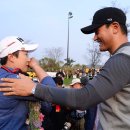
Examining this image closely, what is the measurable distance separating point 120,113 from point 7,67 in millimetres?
1365

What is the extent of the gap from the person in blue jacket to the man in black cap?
2.69 ft

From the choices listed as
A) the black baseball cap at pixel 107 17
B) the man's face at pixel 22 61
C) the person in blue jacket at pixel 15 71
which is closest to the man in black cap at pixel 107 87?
the black baseball cap at pixel 107 17

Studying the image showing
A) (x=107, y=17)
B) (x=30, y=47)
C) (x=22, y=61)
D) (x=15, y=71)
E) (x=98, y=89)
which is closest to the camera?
(x=98, y=89)

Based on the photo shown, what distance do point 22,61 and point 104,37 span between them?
112 cm

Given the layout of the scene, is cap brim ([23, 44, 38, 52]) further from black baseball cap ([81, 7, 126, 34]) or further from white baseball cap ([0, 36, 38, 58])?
black baseball cap ([81, 7, 126, 34])

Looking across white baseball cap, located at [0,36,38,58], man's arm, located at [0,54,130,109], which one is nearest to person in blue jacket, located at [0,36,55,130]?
white baseball cap, located at [0,36,38,58]

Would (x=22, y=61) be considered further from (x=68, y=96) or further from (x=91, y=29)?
(x=68, y=96)

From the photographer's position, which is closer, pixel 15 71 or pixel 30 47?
pixel 15 71

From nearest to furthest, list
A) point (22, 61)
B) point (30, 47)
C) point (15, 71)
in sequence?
1. point (15, 71)
2. point (22, 61)
3. point (30, 47)

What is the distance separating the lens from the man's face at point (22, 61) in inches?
154

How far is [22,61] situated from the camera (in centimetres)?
394

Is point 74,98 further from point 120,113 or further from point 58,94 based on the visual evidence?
point 120,113

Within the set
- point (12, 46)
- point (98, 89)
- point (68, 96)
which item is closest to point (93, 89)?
point (98, 89)

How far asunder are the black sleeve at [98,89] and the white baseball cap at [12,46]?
1202 mm
